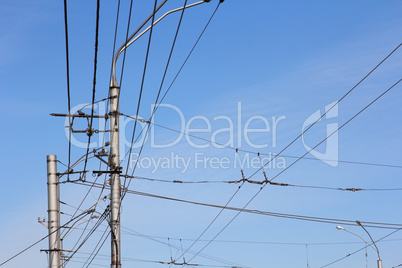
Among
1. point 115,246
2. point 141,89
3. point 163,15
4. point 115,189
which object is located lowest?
point 115,246

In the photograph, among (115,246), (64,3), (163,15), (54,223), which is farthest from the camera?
(54,223)

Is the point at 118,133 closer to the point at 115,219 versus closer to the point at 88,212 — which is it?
the point at 115,219

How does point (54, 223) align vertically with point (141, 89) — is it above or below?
below

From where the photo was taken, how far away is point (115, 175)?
20.6m

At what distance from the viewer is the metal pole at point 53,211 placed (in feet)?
82.4

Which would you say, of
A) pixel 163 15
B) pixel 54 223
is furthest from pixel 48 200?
pixel 163 15

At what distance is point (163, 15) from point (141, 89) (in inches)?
103

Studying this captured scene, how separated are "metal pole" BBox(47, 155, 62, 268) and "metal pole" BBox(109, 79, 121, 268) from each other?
5429 mm

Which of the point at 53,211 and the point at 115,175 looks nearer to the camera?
the point at 115,175

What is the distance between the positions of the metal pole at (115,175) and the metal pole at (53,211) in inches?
214

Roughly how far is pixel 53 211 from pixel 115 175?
5.67 meters

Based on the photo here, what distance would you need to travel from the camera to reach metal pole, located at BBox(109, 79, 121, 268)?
20.0 metres

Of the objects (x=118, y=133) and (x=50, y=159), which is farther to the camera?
(x=50, y=159)

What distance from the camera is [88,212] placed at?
31.0 m
